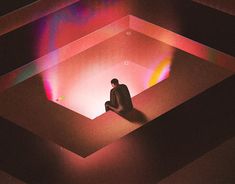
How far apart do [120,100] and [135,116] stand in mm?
328

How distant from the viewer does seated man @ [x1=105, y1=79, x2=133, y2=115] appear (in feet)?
40.2

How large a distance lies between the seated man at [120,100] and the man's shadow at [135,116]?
0.06 m

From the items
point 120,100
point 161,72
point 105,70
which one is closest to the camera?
point 120,100

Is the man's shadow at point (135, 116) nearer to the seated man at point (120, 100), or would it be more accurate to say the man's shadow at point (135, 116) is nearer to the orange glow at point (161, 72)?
the seated man at point (120, 100)

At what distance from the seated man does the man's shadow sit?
0.06 meters

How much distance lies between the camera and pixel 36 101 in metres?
12.6

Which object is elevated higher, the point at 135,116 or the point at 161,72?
the point at 161,72

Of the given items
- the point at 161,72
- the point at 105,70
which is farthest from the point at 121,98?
the point at 105,70

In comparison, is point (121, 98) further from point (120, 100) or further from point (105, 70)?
point (105, 70)

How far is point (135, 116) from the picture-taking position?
12156 millimetres

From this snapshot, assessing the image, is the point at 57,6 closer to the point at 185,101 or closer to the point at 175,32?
the point at 175,32

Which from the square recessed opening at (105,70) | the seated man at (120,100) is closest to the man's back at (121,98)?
the seated man at (120,100)

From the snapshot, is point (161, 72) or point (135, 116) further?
point (161, 72)

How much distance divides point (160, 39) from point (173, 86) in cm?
131
